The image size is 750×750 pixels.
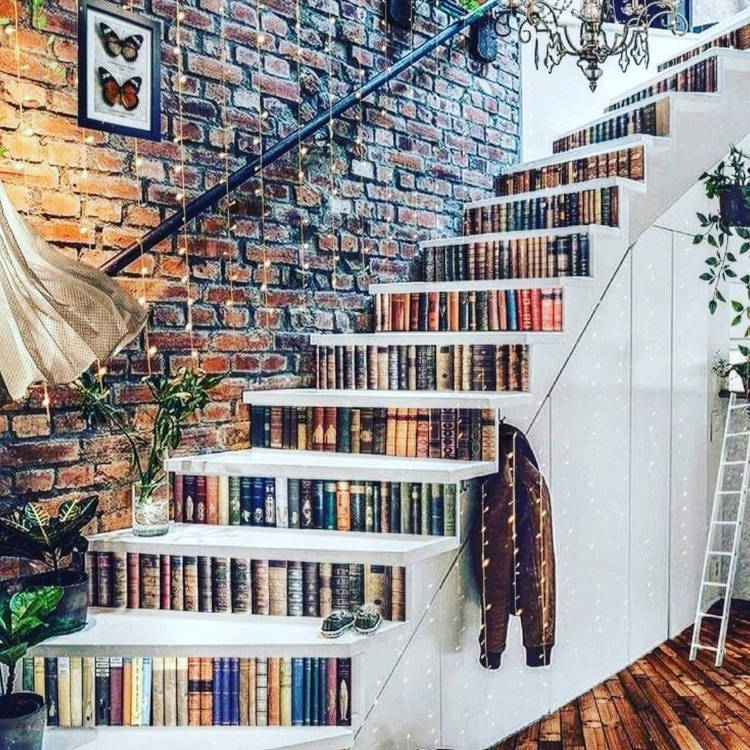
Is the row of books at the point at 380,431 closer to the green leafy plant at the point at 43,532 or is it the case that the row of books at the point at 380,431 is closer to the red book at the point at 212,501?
the red book at the point at 212,501

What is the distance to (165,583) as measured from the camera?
8.84 ft

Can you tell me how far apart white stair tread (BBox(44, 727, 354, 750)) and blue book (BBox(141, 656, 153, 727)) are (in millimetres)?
23

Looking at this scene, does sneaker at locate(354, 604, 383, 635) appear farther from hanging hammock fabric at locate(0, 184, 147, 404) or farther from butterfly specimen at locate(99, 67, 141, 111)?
butterfly specimen at locate(99, 67, 141, 111)

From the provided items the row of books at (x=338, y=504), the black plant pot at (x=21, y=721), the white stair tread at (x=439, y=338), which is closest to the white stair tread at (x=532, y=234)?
the white stair tread at (x=439, y=338)

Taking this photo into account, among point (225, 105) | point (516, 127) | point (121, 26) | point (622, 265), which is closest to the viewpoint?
point (121, 26)

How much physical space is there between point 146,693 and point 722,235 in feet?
11.0

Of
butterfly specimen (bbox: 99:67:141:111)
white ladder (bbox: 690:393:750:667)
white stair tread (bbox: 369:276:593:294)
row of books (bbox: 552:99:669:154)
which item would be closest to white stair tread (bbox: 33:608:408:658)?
white stair tread (bbox: 369:276:593:294)

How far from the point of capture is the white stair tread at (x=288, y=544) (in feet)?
8.33

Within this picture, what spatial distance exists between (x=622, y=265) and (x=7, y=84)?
2.26 meters

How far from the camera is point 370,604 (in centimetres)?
255

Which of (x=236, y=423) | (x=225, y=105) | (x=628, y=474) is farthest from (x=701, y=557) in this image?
(x=225, y=105)

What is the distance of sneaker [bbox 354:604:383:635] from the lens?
2.41 meters

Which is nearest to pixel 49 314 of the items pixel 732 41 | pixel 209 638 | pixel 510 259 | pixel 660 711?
pixel 209 638

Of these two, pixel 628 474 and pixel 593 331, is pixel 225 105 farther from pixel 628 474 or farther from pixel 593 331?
pixel 628 474
